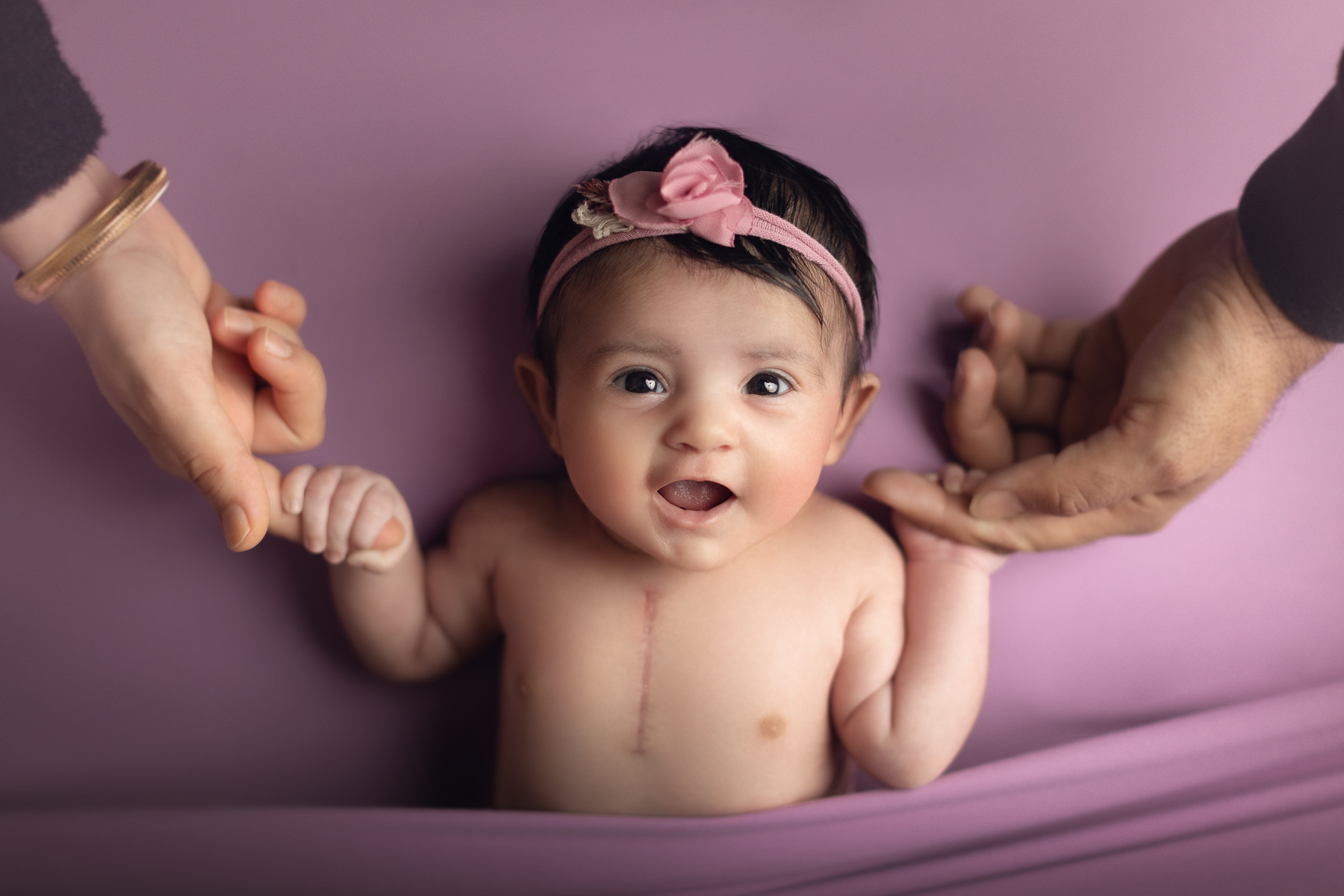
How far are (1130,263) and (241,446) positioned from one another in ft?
4.63

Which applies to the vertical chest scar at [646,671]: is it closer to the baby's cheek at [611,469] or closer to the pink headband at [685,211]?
the baby's cheek at [611,469]

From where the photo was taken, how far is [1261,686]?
1479 millimetres

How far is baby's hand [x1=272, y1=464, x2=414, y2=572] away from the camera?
1.19m

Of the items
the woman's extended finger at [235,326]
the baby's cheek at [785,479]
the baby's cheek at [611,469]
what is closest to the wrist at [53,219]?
the woman's extended finger at [235,326]

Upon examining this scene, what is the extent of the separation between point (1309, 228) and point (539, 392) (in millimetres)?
1041

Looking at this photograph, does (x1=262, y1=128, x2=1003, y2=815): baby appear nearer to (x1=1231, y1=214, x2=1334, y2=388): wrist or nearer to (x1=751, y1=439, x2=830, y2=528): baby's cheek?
(x1=751, y1=439, x2=830, y2=528): baby's cheek

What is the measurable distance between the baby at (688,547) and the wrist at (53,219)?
405mm

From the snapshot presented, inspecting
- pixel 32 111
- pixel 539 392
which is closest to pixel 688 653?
pixel 539 392

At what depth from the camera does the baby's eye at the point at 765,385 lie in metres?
1.09

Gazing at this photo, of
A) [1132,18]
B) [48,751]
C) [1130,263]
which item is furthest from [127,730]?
[1132,18]

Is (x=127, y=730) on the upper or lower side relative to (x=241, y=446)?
lower

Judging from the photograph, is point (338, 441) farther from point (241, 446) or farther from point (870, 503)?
point (870, 503)

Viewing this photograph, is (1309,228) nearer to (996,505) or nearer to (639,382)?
(996,505)

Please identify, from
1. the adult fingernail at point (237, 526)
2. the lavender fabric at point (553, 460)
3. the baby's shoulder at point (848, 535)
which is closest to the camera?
the adult fingernail at point (237, 526)
